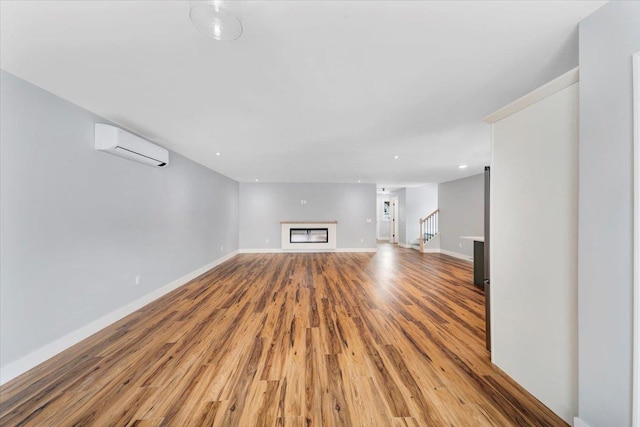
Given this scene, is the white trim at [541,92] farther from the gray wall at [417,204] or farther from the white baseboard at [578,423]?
the gray wall at [417,204]

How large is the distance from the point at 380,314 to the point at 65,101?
3.98 m

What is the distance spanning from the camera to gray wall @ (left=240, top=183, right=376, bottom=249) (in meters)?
7.37

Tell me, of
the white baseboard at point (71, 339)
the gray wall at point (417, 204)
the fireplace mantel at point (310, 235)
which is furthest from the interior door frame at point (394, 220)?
the white baseboard at point (71, 339)

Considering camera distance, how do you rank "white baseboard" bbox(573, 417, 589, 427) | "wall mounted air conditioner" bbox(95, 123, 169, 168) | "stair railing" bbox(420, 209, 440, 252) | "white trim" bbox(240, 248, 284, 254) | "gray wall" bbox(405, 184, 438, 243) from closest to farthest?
"white baseboard" bbox(573, 417, 589, 427)
"wall mounted air conditioner" bbox(95, 123, 169, 168)
"white trim" bbox(240, 248, 284, 254)
"stair railing" bbox(420, 209, 440, 252)
"gray wall" bbox(405, 184, 438, 243)

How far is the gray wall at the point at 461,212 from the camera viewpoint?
19.7 ft

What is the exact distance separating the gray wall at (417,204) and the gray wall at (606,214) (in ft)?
25.7

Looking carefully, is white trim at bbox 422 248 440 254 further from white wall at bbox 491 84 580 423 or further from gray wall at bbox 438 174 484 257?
white wall at bbox 491 84 580 423

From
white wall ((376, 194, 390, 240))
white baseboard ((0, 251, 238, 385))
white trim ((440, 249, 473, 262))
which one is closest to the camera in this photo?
white baseboard ((0, 251, 238, 385))

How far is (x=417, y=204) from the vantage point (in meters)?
8.73

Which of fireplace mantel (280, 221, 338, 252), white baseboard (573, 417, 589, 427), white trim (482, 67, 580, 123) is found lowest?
white baseboard (573, 417, 589, 427)

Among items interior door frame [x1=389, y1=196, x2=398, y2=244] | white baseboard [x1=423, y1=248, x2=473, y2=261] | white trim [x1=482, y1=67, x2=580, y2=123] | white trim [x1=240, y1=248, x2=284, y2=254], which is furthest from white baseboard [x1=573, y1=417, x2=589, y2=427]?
interior door frame [x1=389, y1=196, x2=398, y2=244]

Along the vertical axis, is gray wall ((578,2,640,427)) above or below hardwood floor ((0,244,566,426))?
above

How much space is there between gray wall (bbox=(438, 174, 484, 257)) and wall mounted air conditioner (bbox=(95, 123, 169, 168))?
715cm

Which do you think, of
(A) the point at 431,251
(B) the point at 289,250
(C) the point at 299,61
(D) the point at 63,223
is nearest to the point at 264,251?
(B) the point at 289,250
